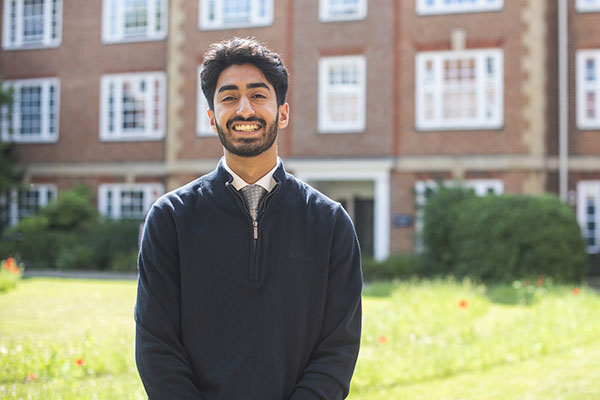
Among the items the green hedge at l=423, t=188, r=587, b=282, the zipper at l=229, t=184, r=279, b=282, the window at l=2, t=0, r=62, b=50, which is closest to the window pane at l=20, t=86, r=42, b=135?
the window at l=2, t=0, r=62, b=50

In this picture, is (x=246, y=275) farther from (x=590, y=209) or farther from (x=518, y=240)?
(x=590, y=209)

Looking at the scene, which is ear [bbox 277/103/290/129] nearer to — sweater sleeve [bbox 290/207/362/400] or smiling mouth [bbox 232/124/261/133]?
smiling mouth [bbox 232/124/261/133]

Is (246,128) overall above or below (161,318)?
above

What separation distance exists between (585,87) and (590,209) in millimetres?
3133

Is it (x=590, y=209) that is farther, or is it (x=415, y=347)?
(x=590, y=209)

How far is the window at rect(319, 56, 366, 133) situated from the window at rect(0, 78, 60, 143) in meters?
8.75

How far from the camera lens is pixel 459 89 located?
17.5 m

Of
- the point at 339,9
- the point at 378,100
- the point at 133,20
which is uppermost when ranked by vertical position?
the point at 133,20

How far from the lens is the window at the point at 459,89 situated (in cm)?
1728

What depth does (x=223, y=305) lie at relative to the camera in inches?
97.6

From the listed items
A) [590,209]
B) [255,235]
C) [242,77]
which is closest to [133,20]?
[590,209]

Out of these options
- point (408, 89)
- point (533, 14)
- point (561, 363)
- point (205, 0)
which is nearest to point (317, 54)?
point (408, 89)

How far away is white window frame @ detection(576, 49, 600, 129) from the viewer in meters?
17.4

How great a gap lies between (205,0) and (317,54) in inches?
150
